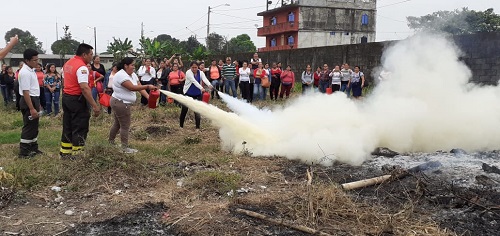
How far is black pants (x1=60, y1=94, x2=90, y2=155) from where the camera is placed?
667 cm

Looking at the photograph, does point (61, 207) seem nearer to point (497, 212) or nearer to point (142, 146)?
point (142, 146)

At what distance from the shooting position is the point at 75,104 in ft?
21.9

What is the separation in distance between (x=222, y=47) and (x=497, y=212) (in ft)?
229

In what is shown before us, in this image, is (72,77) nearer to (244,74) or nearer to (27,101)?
(27,101)

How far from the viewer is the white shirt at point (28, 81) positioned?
6930 mm

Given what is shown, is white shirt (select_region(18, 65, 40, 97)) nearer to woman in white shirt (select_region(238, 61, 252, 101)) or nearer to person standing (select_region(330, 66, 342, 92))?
woman in white shirt (select_region(238, 61, 252, 101))

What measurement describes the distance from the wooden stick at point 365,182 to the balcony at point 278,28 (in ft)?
154

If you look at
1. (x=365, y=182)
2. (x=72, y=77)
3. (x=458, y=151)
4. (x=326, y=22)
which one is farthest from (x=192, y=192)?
(x=326, y=22)

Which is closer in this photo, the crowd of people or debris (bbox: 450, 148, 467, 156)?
the crowd of people

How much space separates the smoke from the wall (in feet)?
12.6

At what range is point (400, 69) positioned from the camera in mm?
8992

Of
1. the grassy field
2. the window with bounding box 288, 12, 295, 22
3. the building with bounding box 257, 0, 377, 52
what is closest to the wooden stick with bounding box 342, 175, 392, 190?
the grassy field

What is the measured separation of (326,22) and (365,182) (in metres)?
48.2

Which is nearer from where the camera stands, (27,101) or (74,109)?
(74,109)
